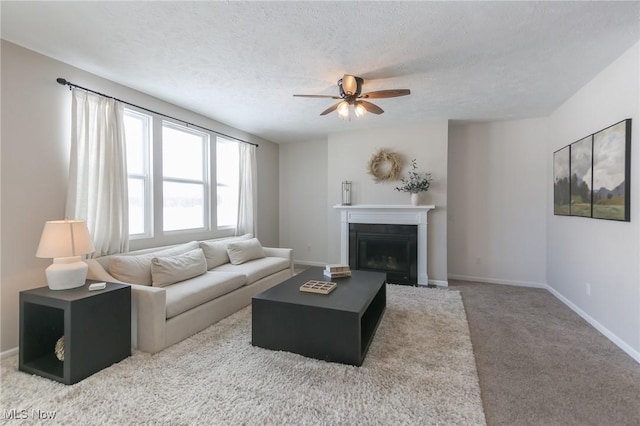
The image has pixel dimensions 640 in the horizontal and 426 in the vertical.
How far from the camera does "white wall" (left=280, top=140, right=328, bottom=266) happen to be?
5.84 m

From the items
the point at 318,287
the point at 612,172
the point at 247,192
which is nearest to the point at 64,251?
the point at 318,287

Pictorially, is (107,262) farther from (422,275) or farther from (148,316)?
(422,275)

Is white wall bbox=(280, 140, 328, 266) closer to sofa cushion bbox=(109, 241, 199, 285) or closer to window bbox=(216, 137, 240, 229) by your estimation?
window bbox=(216, 137, 240, 229)

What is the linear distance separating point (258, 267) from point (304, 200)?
Result: 246 cm

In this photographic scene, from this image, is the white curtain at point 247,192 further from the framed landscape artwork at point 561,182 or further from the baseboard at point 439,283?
the framed landscape artwork at point 561,182

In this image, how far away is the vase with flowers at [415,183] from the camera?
446 centimetres

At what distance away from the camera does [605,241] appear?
110 inches

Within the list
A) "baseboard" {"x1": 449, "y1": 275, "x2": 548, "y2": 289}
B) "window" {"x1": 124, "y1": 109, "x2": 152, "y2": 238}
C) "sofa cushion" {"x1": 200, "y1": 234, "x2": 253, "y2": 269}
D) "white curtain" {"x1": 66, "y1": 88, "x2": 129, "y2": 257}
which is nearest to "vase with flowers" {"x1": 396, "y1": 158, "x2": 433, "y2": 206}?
"baseboard" {"x1": 449, "y1": 275, "x2": 548, "y2": 289}

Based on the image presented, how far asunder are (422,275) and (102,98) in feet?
15.0

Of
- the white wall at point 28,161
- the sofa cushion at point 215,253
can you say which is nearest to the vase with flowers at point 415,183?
the sofa cushion at point 215,253

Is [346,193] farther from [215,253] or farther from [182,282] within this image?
[182,282]

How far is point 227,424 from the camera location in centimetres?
160

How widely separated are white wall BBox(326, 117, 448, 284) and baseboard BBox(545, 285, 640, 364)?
4.67 ft

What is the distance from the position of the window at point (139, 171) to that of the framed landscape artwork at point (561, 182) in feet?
16.6
